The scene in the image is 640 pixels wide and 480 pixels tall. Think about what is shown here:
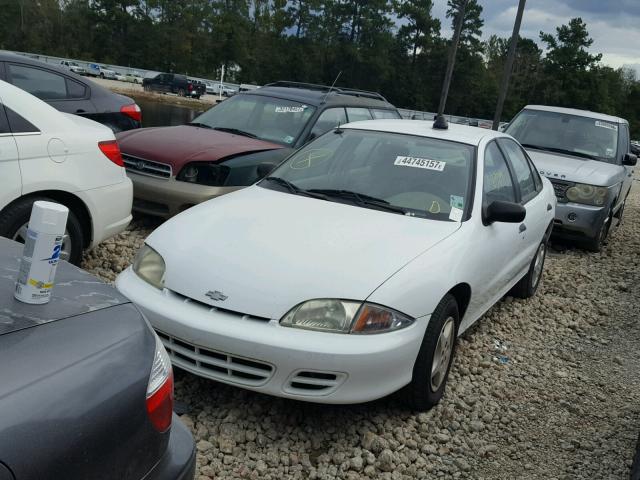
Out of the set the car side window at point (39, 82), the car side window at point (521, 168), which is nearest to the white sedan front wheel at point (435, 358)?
the car side window at point (521, 168)

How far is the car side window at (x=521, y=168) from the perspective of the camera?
5.06 meters

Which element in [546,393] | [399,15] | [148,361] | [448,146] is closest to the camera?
[148,361]

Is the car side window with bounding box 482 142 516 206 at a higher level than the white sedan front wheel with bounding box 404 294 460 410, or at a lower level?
higher

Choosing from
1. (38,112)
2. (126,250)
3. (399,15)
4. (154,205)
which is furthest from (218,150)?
(399,15)

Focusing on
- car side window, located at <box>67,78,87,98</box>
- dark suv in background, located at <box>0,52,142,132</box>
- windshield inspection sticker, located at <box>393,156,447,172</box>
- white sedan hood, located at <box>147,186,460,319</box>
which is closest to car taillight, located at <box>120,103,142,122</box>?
dark suv in background, located at <box>0,52,142,132</box>

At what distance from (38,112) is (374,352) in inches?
A: 110

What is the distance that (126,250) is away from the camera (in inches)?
220

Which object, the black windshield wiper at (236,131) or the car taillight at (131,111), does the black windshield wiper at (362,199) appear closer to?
the black windshield wiper at (236,131)

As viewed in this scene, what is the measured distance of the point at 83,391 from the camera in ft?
4.90

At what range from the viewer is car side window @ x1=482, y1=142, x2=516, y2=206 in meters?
4.27

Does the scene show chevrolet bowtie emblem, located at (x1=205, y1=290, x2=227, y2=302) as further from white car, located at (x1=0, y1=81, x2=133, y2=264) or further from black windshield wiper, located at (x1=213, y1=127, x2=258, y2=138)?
black windshield wiper, located at (x1=213, y1=127, x2=258, y2=138)

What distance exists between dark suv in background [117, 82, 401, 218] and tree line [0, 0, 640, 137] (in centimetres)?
6798

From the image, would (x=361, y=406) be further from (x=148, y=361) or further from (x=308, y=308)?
(x=148, y=361)

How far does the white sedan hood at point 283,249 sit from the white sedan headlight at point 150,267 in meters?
0.05
